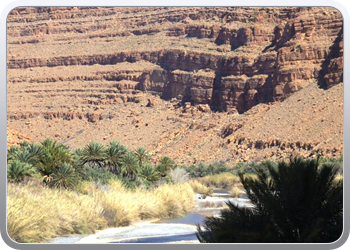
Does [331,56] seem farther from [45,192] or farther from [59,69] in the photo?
[45,192]

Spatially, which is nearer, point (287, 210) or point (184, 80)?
point (287, 210)

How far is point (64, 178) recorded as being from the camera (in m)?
26.4

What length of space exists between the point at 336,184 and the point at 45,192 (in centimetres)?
1056

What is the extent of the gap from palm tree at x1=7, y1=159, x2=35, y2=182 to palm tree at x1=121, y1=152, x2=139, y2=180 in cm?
934

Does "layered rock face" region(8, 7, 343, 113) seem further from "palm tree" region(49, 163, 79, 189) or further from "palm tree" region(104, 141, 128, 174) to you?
"palm tree" region(49, 163, 79, 189)

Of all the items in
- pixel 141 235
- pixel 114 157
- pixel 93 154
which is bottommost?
pixel 114 157

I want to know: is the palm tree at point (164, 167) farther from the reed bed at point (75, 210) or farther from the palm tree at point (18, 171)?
the palm tree at point (18, 171)

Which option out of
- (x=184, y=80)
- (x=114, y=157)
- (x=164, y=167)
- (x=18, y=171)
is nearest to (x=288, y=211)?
(x=18, y=171)

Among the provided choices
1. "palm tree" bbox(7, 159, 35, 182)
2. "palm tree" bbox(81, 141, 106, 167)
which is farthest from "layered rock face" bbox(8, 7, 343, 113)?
"palm tree" bbox(7, 159, 35, 182)

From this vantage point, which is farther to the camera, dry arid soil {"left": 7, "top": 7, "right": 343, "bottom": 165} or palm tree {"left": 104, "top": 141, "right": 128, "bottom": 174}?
dry arid soil {"left": 7, "top": 7, "right": 343, "bottom": 165}

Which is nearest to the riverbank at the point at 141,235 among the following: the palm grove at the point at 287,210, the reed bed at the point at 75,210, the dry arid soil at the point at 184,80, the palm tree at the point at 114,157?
the reed bed at the point at 75,210

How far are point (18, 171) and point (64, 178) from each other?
2.31 metres

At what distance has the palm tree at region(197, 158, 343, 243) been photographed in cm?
1188

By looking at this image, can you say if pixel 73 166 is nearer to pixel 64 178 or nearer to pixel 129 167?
pixel 64 178
